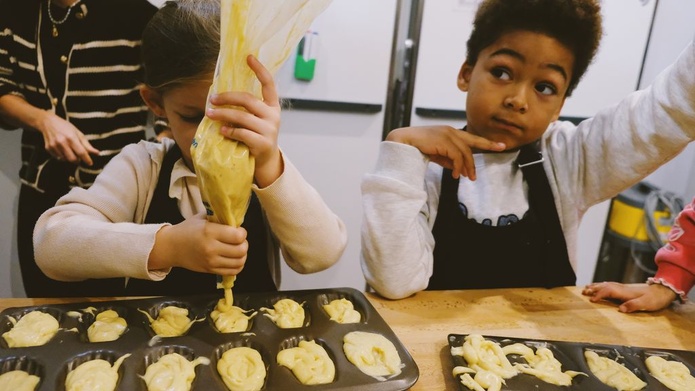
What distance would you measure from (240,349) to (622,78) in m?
2.76

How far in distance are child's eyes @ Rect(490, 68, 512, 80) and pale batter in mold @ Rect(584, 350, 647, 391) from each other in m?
0.63

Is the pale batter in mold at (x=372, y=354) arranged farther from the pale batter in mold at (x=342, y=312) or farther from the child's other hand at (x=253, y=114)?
the child's other hand at (x=253, y=114)

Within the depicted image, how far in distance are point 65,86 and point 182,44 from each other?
71 cm

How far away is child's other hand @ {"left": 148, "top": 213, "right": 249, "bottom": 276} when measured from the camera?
821 mm

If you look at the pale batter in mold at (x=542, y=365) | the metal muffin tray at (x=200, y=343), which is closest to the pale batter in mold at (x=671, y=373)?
the pale batter in mold at (x=542, y=365)

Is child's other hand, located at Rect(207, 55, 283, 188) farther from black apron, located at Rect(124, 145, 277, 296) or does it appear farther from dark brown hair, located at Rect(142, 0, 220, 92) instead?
black apron, located at Rect(124, 145, 277, 296)

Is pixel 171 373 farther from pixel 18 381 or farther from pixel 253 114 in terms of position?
pixel 253 114

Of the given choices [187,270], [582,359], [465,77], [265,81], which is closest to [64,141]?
[187,270]

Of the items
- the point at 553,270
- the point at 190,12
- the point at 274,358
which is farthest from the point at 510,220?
the point at 190,12

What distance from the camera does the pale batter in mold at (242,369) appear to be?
773 mm

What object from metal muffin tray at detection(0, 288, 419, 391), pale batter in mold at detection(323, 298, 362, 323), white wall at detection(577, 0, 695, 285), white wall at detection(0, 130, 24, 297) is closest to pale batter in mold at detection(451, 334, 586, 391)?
metal muffin tray at detection(0, 288, 419, 391)

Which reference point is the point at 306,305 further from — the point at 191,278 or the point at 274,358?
the point at 191,278

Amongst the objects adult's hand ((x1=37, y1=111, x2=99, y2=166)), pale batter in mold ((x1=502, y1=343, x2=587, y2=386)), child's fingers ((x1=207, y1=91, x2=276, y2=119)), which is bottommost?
pale batter in mold ((x1=502, y1=343, x2=587, y2=386))

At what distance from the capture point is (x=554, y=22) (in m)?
1.15
